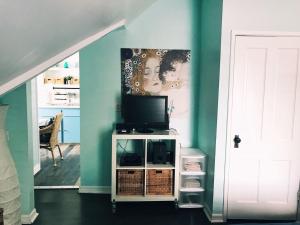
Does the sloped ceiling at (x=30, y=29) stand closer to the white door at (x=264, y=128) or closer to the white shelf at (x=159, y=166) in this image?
the white door at (x=264, y=128)

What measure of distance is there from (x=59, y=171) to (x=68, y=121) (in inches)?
77.5

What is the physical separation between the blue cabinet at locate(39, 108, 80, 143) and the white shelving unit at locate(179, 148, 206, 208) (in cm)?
358

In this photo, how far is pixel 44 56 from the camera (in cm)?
172

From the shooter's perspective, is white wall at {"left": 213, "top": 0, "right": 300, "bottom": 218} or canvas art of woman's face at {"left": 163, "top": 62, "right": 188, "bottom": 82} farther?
canvas art of woman's face at {"left": 163, "top": 62, "right": 188, "bottom": 82}

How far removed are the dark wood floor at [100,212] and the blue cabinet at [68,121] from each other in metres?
2.75

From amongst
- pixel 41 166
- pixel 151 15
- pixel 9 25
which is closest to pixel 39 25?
pixel 9 25

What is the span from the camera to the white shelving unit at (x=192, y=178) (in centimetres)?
331

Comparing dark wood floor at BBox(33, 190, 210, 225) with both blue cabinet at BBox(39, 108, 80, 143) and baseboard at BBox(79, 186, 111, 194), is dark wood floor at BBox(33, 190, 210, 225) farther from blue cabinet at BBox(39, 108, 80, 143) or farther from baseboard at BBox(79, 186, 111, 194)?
blue cabinet at BBox(39, 108, 80, 143)

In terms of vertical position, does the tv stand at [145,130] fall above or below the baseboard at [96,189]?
above

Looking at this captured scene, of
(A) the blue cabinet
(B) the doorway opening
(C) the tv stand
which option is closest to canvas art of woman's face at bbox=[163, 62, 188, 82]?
(C) the tv stand

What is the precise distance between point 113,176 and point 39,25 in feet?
7.89

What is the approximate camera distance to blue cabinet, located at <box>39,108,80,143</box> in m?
6.31

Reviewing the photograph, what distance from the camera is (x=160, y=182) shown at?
11.0ft

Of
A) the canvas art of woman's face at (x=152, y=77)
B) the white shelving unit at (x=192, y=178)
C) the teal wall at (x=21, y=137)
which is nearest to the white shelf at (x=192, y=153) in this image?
the white shelving unit at (x=192, y=178)
